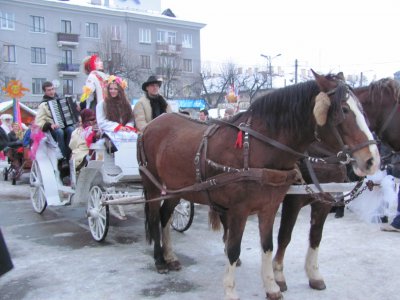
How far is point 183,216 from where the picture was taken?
21.5ft

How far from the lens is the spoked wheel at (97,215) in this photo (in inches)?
232

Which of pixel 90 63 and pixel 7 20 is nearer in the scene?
pixel 90 63

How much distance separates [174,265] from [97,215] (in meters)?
1.63

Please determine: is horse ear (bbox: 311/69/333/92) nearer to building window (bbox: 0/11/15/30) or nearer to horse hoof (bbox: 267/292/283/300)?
horse hoof (bbox: 267/292/283/300)

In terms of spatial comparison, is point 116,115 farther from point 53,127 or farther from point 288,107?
point 288,107

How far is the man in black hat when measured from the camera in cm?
585

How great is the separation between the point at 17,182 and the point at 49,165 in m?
6.29

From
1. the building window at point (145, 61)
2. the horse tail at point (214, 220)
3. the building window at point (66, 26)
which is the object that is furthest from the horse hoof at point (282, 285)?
the building window at point (66, 26)

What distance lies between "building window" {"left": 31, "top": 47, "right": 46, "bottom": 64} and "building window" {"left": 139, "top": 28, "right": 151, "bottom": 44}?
10388 mm

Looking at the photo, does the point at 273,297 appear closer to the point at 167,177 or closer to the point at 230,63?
the point at 167,177

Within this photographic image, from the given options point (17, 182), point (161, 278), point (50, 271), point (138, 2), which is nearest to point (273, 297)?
point (161, 278)

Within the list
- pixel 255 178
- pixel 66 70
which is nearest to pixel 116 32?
pixel 66 70

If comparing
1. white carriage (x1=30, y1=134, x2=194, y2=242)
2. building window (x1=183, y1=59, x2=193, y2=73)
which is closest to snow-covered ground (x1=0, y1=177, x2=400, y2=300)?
white carriage (x1=30, y1=134, x2=194, y2=242)

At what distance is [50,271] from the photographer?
194 inches
